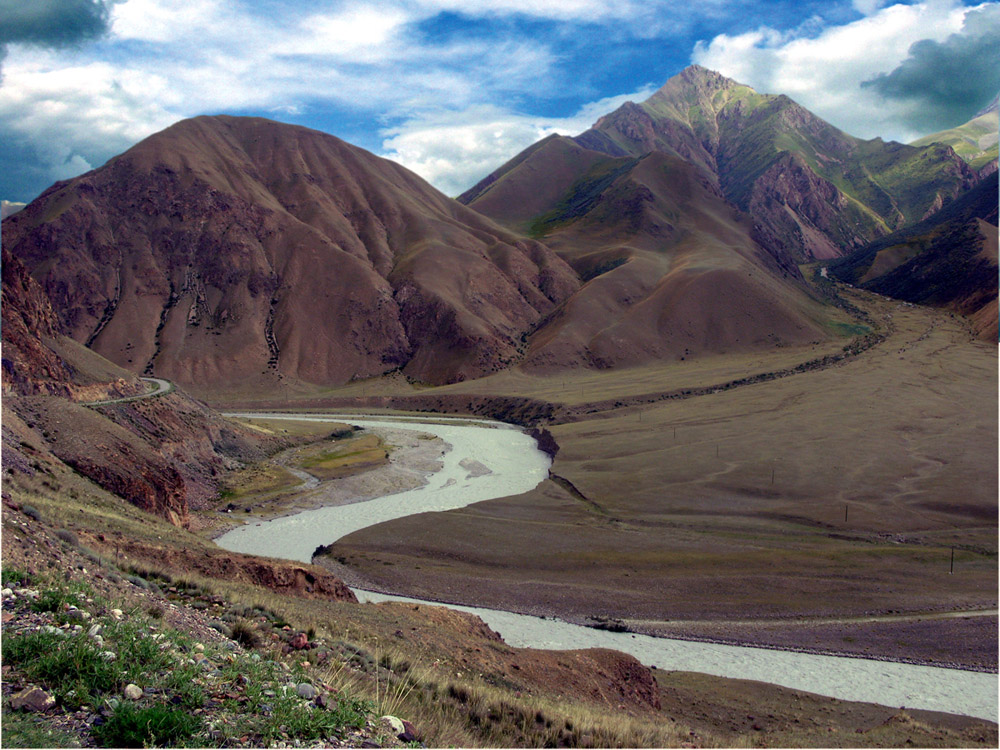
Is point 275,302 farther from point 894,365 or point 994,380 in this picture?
point 994,380

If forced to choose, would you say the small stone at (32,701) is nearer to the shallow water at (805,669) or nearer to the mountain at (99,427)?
the shallow water at (805,669)

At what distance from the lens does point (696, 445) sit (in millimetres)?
53781

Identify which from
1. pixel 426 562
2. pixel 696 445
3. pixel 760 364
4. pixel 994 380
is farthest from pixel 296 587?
pixel 760 364

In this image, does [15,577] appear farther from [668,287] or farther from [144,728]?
[668,287]

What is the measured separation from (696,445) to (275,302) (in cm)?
9725

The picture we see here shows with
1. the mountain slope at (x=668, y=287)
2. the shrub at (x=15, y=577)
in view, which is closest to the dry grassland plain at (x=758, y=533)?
the shrub at (x=15, y=577)

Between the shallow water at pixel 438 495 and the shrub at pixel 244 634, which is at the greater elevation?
the shrub at pixel 244 634

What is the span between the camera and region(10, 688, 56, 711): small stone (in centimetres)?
667

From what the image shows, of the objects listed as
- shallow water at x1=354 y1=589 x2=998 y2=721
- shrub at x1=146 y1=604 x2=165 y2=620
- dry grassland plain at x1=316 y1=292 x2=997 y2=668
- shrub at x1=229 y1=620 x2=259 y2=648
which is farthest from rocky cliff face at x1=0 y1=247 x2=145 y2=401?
shrub at x1=229 y1=620 x2=259 y2=648

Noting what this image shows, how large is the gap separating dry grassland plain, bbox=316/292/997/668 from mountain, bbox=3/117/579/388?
2466 inches

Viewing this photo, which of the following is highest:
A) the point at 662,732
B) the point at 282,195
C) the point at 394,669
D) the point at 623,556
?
the point at 282,195

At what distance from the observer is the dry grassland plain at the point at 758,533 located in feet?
92.4

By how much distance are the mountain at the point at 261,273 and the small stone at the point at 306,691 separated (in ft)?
339

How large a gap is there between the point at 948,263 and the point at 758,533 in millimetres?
143791
